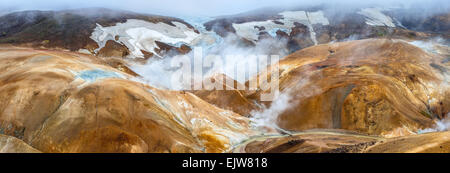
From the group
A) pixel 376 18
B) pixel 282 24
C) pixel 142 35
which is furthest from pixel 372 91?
pixel 376 18

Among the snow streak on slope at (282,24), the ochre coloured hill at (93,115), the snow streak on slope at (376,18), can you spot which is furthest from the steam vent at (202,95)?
the snow streak on slope at (376,18)

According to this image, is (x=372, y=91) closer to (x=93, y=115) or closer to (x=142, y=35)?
(x=93, y=115)

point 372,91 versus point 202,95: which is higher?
point 372,91

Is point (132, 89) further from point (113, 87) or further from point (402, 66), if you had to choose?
point (402, 66)

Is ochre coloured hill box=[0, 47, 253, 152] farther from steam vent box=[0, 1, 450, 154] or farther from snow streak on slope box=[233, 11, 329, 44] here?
snow streak on slope box=[233, 11, 329, 44]
